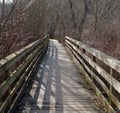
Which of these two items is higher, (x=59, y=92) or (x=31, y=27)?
(x=31, y=27)

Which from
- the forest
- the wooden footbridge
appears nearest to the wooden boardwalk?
the wooden footbridge

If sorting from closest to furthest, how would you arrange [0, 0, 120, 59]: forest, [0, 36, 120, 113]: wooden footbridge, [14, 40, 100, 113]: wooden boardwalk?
[0, 36, 120, 113]: wooden footbridge → [14, 40, 100, 113]: wooden boardwalk → [0, 0, 120, 59]: forest

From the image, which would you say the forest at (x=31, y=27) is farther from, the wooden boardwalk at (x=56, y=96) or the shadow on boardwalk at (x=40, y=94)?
the wooden boardwalk at (x=56, y=96)

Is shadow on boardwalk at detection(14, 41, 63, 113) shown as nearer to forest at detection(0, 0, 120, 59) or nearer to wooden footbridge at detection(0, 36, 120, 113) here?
wooden footbridge at detection(0, 36, 120, 113)

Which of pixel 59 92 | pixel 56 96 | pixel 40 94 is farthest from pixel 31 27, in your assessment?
pixel 56 96

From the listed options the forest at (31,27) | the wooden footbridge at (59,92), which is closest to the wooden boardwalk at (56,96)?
the wooden footbridge at (59,92)

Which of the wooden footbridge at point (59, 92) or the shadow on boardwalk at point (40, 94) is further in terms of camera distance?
the shadow on boardwalk at point (40, 94)

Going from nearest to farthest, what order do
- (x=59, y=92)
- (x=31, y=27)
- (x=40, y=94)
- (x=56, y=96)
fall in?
1. (x=56, y=96)
2. (x=40, y=94)
3. (x=59, y=92)
4. (x=31, y=27)

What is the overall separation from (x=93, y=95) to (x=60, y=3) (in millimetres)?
43882

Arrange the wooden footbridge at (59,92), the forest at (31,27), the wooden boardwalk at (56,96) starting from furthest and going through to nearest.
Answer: the forest at (31,27), the wooden boardwalk at (56,96), the wooden footbridge at (59,92)

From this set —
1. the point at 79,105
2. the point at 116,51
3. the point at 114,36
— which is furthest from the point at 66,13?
the point at 79,105

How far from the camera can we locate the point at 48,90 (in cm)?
701

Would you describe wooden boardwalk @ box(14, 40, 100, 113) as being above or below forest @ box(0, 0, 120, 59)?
below

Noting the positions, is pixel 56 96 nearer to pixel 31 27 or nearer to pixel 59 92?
pixel 59 92
